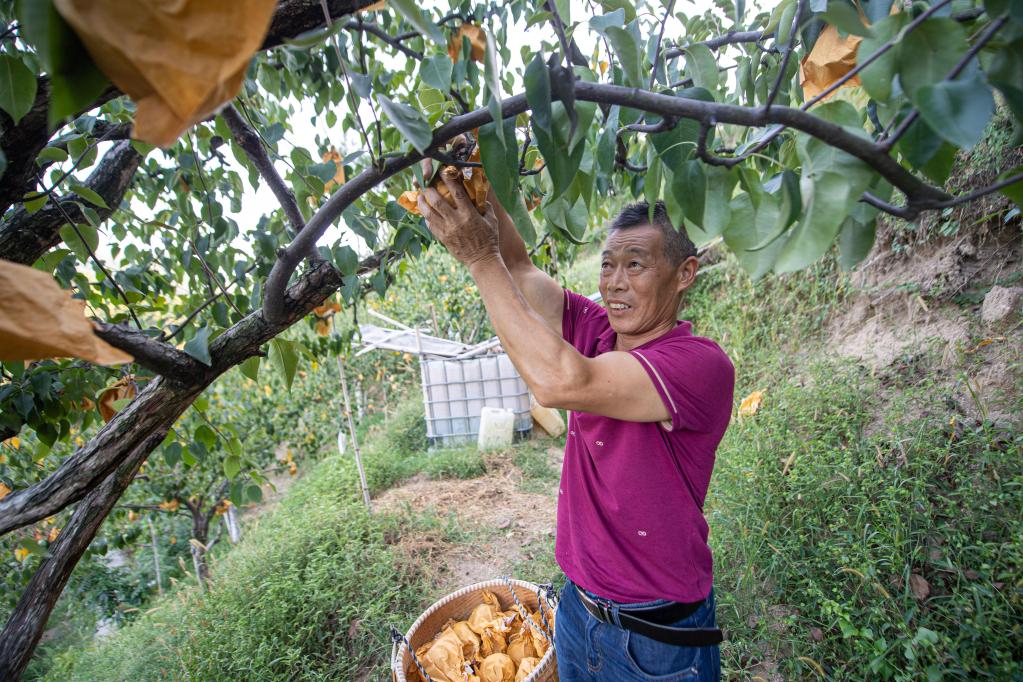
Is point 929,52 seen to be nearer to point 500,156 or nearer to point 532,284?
point 500,156

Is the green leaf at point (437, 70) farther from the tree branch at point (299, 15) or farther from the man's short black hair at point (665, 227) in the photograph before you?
the man's short black hair at point (665, 227)

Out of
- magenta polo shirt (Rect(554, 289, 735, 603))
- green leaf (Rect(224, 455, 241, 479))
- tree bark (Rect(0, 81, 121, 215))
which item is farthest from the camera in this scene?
green leaf (Rect(224, 455, 241, 479))

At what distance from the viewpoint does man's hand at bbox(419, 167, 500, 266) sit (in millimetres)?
1104

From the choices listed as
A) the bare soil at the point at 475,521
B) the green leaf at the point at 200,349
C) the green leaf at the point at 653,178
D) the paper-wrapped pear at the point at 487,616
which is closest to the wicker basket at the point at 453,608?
the paper-wrapped pear at the point at 487,616

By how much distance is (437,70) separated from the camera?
0.71 metres

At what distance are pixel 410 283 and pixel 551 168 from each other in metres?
7.06

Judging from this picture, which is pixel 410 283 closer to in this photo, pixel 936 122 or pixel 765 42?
pixel 765 42

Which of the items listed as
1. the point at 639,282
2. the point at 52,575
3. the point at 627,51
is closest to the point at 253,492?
the point at 52,575

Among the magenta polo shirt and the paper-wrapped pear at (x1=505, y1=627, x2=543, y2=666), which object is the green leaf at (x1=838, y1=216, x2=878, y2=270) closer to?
the magenta polo shirt

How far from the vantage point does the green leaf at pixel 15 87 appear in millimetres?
614

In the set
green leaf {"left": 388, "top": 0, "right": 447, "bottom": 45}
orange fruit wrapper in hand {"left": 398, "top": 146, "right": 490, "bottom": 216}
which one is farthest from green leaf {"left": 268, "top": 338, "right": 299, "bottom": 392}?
green leaf {"left": 388, "top": 0, "right": 447, "bottom": 45}

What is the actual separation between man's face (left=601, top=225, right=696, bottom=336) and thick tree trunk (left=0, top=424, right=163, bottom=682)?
1.13 m

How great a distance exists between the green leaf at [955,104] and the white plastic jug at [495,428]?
5.00 m

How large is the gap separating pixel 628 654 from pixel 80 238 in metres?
1.59
